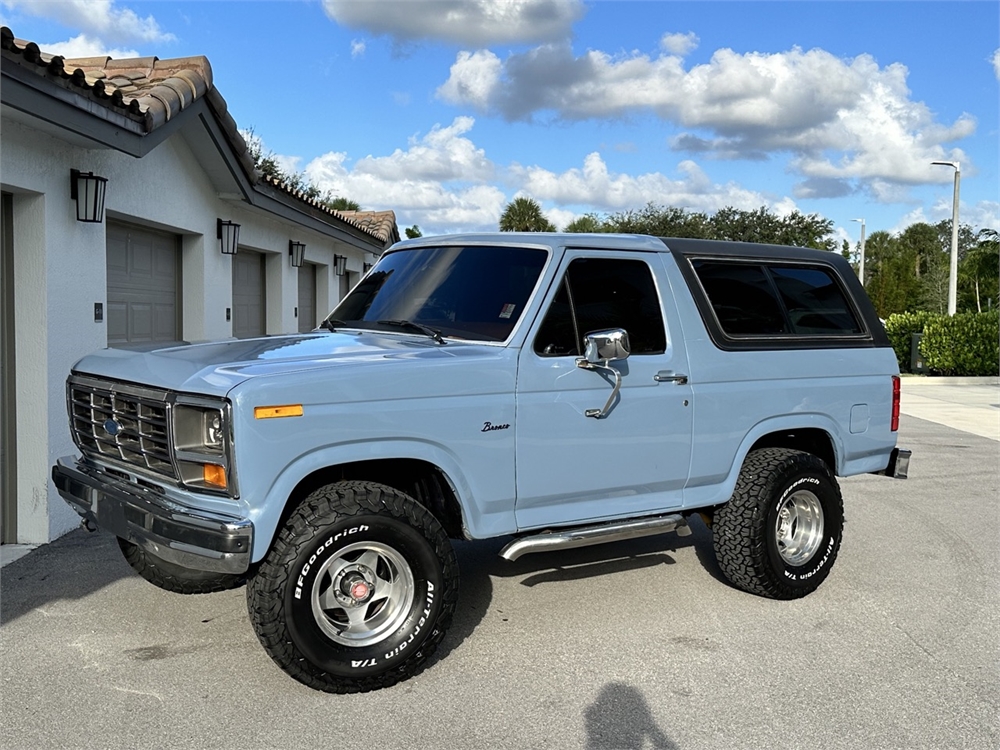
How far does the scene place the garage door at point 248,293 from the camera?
12.0m

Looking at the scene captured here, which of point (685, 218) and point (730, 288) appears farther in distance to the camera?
point (685, 218)

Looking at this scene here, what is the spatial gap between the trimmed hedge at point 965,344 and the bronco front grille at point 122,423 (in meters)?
22.3

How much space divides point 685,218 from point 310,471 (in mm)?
56072

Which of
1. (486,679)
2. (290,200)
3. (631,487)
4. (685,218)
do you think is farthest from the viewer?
(685,218)

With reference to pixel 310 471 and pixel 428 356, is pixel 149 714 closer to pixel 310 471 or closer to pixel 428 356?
pixel 310 471

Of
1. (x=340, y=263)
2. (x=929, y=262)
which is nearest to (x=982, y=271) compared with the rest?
(x=929, y=262)

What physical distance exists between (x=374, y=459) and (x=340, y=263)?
13316mm

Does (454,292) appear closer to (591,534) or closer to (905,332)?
(591,534)

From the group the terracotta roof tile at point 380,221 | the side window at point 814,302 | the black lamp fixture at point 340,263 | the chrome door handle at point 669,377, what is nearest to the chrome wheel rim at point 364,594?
the chrome door handle at point 669,377

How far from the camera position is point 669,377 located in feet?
17.2

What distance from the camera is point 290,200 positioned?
12.0 meters

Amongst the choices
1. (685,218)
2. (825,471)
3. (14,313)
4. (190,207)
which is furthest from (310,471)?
(685,218)

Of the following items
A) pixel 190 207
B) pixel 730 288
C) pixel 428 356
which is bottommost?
pixel 428 356

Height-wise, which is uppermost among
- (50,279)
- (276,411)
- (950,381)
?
(50,279)
